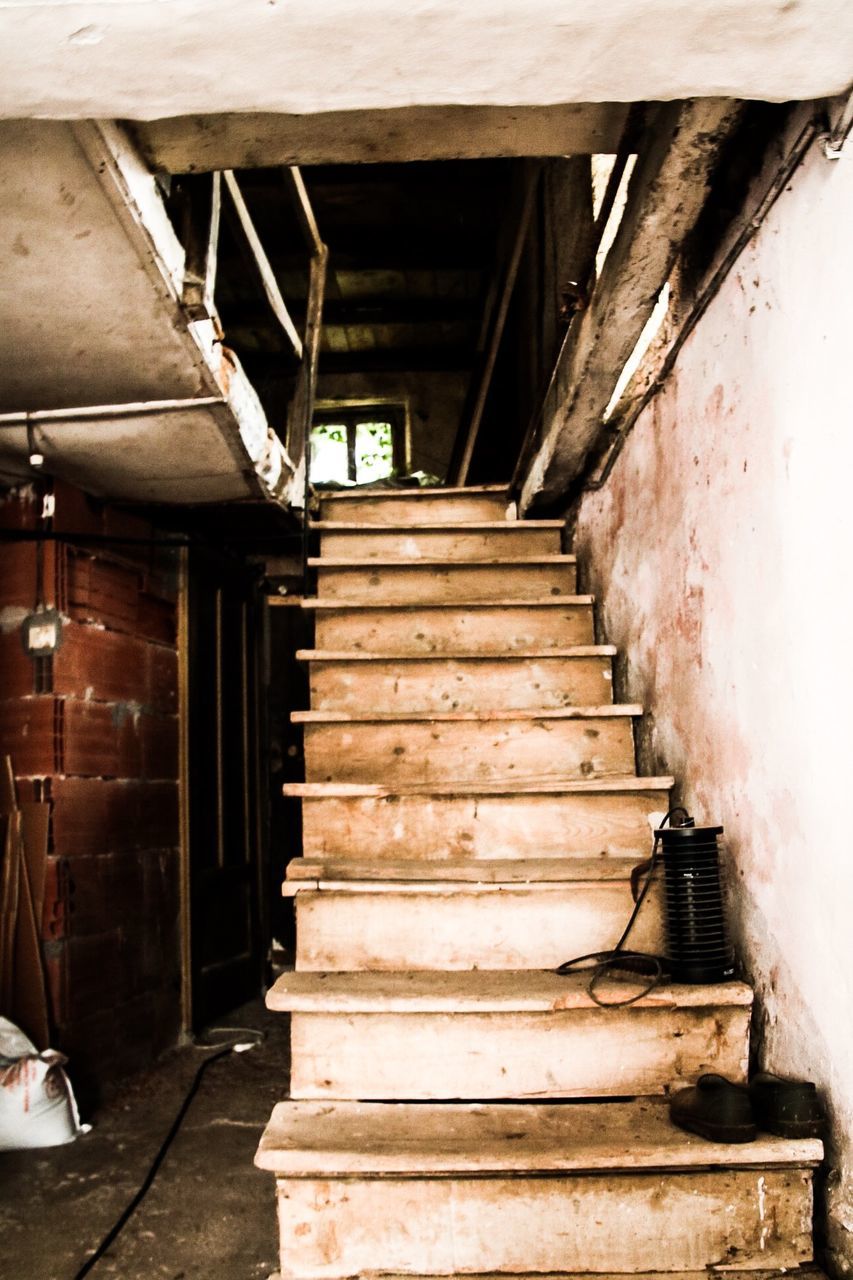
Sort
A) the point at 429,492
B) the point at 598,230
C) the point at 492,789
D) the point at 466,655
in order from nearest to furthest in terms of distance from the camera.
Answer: the point at 492,789
the point at 598,230
the point at 466,655
the point at 429,492

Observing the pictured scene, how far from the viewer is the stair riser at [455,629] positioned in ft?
8.73

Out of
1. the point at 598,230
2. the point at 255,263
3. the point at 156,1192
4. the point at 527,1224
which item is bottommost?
the point at 156,1192

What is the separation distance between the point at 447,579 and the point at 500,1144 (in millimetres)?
1787

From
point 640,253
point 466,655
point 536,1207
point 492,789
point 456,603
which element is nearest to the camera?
point 536,1207

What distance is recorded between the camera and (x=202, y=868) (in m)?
3.38

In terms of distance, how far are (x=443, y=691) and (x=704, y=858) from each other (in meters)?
0.99

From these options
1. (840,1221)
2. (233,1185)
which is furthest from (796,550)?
(233,1185)

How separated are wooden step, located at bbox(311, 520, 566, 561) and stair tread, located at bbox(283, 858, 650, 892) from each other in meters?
1.38

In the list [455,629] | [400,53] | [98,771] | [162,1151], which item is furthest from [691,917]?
[98,771]

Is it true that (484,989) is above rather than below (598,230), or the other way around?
below

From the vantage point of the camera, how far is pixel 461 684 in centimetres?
247

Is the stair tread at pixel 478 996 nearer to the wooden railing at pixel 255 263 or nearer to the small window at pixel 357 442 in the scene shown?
the wooden railing at pixel 255 263

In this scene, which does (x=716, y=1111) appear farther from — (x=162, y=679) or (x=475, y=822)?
(x=162, y=679)

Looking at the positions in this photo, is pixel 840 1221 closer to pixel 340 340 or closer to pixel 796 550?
pixel 796 550
